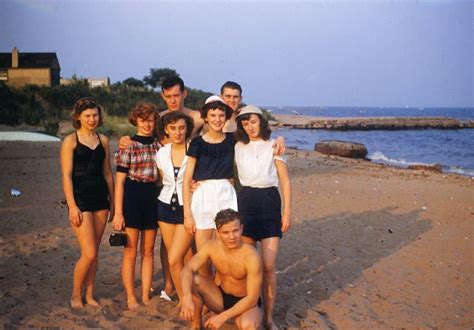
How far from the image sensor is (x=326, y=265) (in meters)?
6.77

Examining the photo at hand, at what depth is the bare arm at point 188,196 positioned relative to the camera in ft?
14.7

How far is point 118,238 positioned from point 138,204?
0.36 m

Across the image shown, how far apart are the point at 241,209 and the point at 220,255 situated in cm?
59

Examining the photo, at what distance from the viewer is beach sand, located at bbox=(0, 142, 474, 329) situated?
4.89 m

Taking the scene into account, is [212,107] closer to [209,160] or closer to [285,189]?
[209,160]

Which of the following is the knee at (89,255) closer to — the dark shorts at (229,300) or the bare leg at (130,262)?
the bare leg at (130,262)

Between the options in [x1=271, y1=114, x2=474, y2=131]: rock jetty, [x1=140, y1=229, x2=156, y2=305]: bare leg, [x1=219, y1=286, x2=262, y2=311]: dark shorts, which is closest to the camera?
[x1=219, y1=286, x2=262, y2=311]: dark shorts

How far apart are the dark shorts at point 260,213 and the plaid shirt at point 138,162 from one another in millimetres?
903

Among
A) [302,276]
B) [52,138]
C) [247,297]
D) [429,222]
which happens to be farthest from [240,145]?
[52,138]

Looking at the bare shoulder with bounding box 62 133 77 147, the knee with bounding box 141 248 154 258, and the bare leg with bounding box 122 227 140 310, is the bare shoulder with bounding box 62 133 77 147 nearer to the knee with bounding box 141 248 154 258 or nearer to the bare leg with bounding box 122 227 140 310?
the bare leg with bounding box 122 227 140 310

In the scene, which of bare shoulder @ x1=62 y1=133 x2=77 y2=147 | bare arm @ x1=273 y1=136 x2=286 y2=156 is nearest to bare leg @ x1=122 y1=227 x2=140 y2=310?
bare shoulder @ x1=62 y1=133 x2=77 y2=147

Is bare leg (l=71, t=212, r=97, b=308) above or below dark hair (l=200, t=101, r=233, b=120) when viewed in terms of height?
below

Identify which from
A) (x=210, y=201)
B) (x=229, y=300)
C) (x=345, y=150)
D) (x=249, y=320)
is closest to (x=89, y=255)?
(x=210, y=201)

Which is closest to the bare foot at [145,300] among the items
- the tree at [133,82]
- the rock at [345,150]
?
the rock at [345,150]
